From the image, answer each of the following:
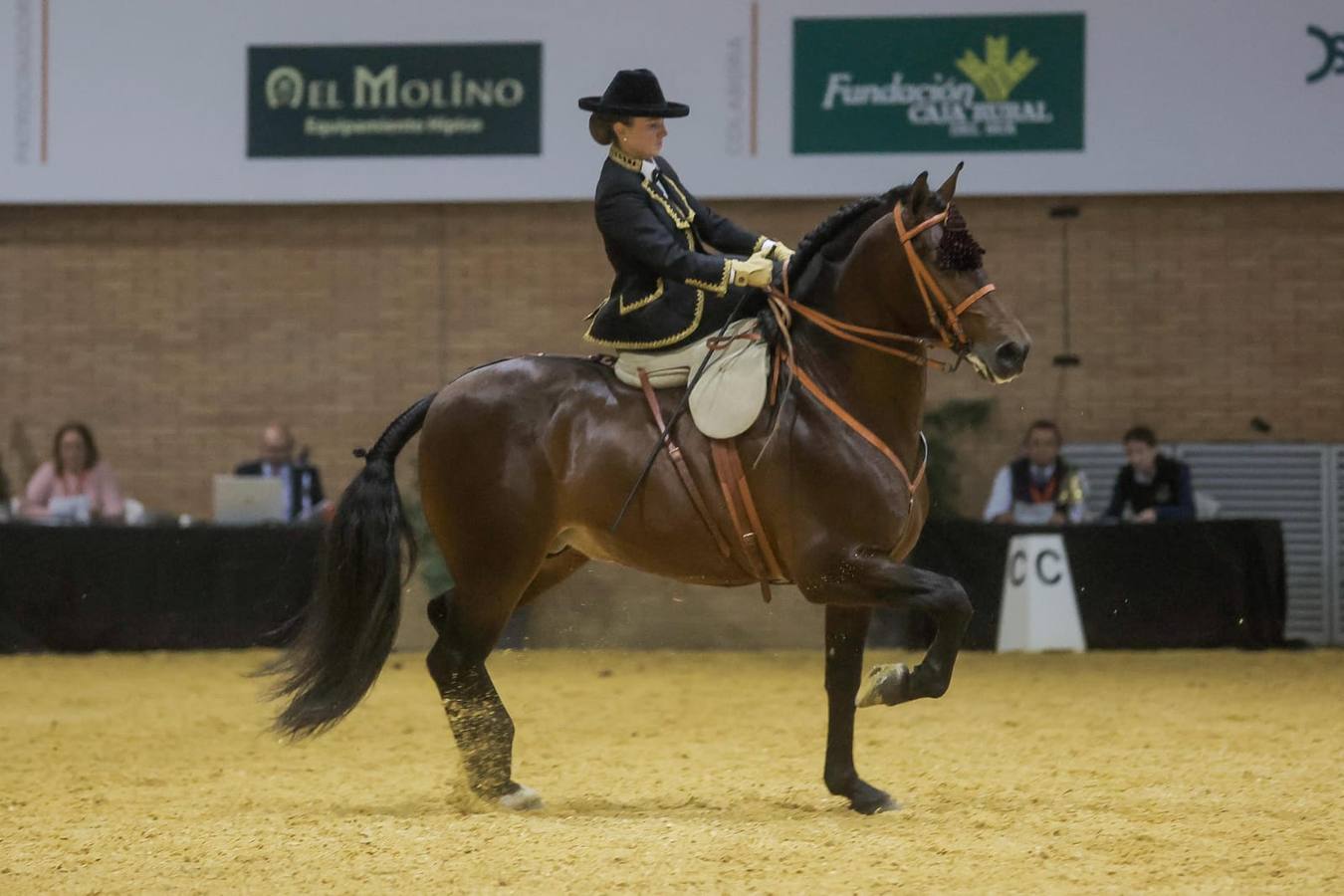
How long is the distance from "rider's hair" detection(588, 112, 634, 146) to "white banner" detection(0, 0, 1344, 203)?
6381 millimetres

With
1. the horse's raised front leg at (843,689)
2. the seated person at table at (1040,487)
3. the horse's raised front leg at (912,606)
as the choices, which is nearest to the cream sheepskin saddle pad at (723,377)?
the horse's raised front leg at (912,606)

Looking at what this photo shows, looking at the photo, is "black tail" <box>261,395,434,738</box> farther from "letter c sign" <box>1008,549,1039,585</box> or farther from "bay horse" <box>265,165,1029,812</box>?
"letter c sign" <box>1008,549,1039,585</box>

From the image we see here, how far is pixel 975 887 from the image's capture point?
4.07 metres

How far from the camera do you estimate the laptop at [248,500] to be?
35.6ft

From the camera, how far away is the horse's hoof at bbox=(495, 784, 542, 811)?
17.7 feet

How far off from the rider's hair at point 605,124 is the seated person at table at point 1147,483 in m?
6.39

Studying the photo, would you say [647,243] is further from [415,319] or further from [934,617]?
[415,319]

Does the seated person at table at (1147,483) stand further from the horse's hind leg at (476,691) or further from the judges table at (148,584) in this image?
the horse's hind leg at (476,691)

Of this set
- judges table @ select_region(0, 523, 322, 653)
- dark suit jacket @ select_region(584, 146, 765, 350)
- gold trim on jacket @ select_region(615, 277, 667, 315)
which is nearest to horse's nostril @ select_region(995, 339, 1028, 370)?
dark suit jacket @ select_region(584, 146, 765, 350)

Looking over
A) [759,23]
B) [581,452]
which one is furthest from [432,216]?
[581,452]

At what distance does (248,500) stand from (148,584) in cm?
92

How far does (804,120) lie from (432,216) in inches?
123

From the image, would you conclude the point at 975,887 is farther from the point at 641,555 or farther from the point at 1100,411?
the point at 1100,411

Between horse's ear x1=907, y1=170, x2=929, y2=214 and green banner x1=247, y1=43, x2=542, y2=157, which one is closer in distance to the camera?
horse's ear x1=907, y1=170, x2=929, y2=214
